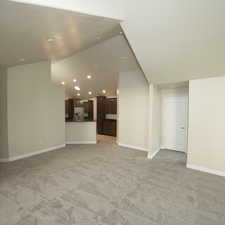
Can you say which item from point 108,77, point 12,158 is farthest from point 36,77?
point 108,77

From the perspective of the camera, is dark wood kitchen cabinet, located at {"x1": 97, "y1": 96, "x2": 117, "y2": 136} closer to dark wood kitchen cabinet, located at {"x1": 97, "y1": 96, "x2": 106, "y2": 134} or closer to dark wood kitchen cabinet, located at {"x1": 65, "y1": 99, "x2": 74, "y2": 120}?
dark wood kitchen cabinet, located at {"x1": 97, "y1": 96, "x2": 106, "y2": 134}

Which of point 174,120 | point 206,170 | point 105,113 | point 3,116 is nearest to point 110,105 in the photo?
point 105,113

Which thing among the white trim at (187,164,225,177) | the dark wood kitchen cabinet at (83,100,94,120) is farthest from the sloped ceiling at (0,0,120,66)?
the dark wood kitchen cabinet at (83,100,94,120)

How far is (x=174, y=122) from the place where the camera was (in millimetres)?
5117

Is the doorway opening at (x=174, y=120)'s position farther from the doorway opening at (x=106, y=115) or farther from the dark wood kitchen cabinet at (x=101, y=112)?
the dark wood kitchen cabinet at (x=101, y=112)

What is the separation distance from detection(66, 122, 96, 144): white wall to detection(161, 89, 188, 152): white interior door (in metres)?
2.95

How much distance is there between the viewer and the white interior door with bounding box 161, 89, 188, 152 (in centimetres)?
493

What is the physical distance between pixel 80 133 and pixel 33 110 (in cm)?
222

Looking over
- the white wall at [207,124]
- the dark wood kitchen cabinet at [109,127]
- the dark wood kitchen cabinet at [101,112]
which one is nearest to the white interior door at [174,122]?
the white wall at [207,124]

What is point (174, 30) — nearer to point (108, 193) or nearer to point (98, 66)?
point (108, 193)

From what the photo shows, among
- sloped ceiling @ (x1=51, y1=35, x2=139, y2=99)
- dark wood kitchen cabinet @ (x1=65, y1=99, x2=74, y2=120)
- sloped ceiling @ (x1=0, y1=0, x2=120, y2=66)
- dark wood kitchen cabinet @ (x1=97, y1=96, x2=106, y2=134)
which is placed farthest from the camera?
dark wood kitchen cabinet @ (x1=65, y1=99, x2=74, y2=120)

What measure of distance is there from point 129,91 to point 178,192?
3784mm

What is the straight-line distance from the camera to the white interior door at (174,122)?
4.93 meters

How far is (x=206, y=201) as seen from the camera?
92.6 inches
